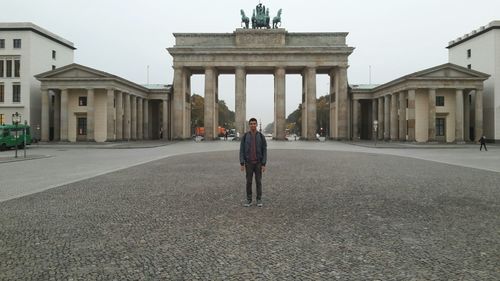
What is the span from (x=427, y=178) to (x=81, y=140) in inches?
2083

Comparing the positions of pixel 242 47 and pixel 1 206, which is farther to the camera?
pixel 242 47

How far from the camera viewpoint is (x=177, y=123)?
6425cm

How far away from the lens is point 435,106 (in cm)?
5247

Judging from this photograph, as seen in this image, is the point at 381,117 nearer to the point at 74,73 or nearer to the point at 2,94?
the point at 74,73

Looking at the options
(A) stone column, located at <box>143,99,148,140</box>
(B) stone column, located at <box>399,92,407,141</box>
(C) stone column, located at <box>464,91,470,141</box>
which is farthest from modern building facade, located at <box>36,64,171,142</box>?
(C) stone column, located at <box>464,91,470,141</box>

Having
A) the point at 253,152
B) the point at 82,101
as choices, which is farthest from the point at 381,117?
the point at 253,152

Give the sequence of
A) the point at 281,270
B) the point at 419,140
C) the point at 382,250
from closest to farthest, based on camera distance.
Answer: the point at 281,270 → the point at 382,250 → the point at 419,140

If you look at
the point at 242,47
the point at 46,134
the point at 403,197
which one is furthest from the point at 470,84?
the point at 46,134

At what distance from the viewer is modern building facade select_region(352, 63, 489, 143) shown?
50750 millimetres

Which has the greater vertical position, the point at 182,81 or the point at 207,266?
the point at 182,81

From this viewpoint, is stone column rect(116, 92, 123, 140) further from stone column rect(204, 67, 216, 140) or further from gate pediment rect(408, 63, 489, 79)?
gate pediment rect(408, 63, 489, 79)

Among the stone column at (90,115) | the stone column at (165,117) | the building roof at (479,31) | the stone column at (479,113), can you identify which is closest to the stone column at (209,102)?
the stone column at (165,117)

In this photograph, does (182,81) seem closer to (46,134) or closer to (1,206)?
(46,134)

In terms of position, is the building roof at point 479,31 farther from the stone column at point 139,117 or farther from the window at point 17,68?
the window at point 17,68
